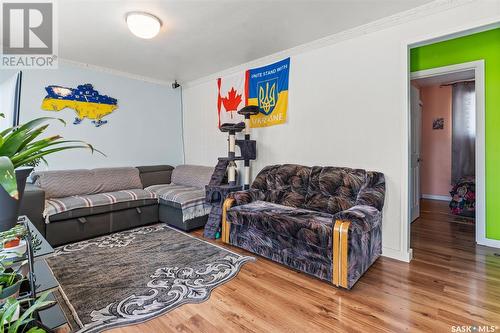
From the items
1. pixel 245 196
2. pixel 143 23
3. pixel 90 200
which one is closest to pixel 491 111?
pixel 245 196

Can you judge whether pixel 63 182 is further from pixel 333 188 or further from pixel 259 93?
pixel 333 188

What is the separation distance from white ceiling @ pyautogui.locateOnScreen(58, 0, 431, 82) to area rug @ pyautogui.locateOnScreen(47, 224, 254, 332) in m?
2.41

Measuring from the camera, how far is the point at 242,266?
94.5 inches

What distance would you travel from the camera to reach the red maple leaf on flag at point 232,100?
12.9 feet

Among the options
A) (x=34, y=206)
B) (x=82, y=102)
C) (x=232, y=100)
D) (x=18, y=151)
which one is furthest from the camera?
(x=232, y=100)

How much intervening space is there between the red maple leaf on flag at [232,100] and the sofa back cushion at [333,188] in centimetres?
173

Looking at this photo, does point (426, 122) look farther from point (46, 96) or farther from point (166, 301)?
point (46, 96)

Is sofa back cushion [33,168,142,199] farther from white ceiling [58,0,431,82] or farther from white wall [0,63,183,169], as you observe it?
white ceiling [58,0,431,82]

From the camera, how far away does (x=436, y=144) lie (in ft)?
17.3

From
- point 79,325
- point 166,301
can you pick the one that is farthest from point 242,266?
point 79,325

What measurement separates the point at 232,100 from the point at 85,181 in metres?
2.43

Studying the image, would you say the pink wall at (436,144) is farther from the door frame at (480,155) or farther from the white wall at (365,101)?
the white wall at (365,101)

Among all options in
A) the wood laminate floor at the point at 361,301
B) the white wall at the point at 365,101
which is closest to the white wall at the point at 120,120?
the white wall at the point at 365,101

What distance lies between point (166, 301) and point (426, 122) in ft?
19.7
